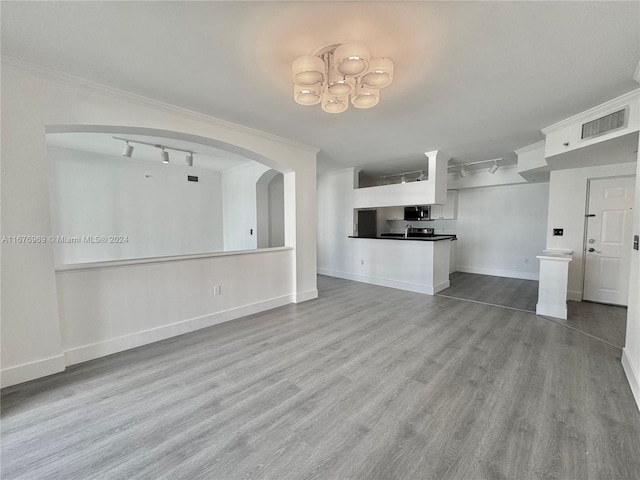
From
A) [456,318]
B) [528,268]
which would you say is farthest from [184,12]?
[528,268]

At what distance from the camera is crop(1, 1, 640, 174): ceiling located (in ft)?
5.01

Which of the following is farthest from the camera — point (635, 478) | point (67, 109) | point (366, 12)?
point (67, 109)

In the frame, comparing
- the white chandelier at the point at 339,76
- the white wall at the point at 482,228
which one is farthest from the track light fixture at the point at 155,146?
the white wall at the point at 482,228

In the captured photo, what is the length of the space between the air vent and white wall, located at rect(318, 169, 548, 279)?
356 cm

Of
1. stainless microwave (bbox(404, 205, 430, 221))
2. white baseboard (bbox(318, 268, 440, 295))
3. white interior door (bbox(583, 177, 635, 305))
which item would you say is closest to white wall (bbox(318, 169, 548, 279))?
white baseboard (bbox(318, 268, 440, 295))

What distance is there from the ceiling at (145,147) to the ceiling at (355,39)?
141 cm

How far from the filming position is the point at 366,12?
153 cm

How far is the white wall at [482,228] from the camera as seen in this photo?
6035 mm

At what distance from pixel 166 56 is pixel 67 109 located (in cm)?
118

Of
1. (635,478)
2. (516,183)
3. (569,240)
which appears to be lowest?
(635,478)

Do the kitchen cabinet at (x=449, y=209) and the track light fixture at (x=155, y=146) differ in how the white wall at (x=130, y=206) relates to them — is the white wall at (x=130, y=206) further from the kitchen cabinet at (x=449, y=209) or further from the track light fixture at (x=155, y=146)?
the kitchen cabinet at (x=449, y=209)

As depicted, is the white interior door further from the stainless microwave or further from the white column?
the stainless microwave

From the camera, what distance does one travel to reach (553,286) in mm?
3654

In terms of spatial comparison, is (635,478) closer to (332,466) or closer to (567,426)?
(567,426)
